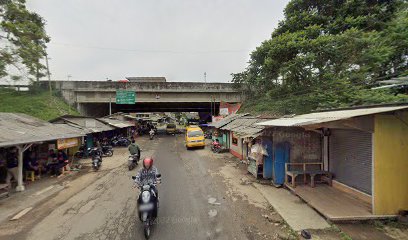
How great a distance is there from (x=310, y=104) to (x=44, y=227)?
810 inches

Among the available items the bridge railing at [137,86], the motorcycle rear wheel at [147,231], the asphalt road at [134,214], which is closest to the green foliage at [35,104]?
the bridge railing at [137,86]

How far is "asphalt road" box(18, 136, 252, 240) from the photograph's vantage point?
5.95 metres

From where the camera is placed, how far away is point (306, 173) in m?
9.36

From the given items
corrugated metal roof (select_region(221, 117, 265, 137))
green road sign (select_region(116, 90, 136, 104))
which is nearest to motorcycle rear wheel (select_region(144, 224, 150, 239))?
corrugated metal roof (select_region(221, 117, 265, 137))

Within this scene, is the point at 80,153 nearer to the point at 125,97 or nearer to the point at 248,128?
the point at 125,97

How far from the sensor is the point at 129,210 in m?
7.62

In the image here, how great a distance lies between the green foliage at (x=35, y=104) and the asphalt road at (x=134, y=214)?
21.7 meters

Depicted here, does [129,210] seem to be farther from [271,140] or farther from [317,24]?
[317,24]

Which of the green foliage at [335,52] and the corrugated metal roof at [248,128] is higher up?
the green foliage at [335,52]

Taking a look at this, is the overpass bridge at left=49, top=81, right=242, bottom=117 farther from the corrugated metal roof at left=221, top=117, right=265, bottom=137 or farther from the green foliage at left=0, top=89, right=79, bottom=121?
the corrugated metal roof at left=221, top=117, right=265, bottom=137

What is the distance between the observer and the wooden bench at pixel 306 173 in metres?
9.27

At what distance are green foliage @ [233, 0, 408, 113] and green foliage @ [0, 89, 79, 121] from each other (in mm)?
24758

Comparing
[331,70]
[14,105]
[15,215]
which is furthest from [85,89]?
[331,70]

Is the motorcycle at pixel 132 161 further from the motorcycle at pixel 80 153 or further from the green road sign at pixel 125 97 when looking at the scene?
the green road sign at pixel 125 97
